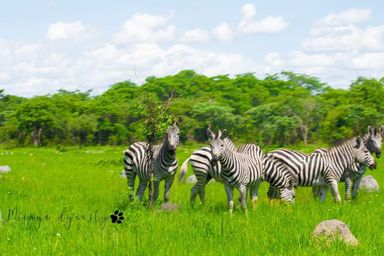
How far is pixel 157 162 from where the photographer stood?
13.6 metres

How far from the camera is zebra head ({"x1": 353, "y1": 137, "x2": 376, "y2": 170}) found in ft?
47.8

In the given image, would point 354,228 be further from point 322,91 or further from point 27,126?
point 322,91

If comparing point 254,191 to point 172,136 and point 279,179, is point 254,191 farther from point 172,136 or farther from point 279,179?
point 172,136

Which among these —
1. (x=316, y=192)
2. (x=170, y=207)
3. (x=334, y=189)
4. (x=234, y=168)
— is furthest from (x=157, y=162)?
(x=316, y=192)

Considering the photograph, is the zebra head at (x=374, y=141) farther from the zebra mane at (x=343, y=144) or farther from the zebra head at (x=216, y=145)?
the zebra head at (x=216, y=145)

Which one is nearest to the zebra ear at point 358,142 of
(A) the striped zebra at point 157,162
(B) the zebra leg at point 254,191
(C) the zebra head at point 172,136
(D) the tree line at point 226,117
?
(B) the zebra leg at point 254,191

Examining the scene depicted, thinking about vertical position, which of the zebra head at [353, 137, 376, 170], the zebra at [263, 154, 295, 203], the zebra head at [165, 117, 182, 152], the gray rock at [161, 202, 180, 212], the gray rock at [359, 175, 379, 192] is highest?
the zebra head at [165, 117, 182, 152]

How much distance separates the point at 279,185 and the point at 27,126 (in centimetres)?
6621

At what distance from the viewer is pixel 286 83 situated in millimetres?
98688

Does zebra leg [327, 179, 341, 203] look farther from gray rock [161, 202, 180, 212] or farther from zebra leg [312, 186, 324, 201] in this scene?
A: gray rock [161, 202, 180, 212]

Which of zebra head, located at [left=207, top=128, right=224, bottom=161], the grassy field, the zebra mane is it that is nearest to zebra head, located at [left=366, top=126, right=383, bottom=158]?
the zebra mane

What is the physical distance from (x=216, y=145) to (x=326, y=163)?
150 inches

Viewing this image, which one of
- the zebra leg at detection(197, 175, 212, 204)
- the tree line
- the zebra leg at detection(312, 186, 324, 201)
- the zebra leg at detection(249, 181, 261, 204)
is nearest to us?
the zebra leg at detection(249, 181, 261, 204)

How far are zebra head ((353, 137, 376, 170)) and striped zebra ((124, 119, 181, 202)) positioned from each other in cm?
489
